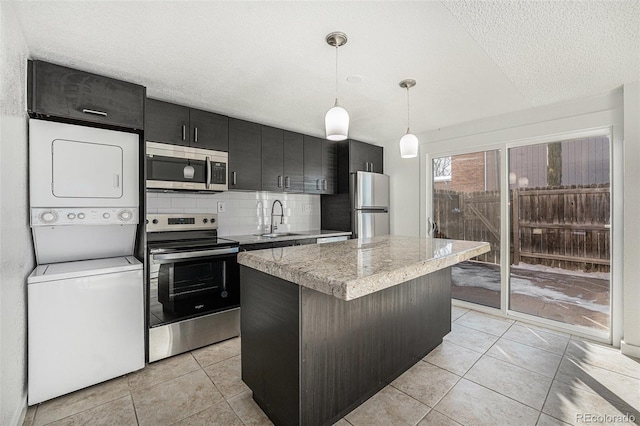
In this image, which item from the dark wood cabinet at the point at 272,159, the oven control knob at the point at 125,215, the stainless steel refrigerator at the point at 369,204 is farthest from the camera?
the stainless steel refrigerator at the point at 369,204

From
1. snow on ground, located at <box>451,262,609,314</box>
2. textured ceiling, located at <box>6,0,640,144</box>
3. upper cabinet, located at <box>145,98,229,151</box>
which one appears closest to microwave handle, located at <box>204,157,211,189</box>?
upper cabinet, located at <box>145,98,229,151</box>

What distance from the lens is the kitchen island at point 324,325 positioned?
1372 mm

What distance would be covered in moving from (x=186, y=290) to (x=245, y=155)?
1570 millimetres

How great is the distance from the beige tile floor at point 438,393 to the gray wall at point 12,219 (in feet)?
1.26

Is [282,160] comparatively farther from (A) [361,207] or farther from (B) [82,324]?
(B) [82,324]

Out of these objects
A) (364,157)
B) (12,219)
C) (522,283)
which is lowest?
(522,283)

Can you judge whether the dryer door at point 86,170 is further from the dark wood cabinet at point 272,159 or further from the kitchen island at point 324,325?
the dark wood cabinet at point 272,159

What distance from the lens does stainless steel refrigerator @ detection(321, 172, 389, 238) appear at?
4.10m

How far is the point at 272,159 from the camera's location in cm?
358

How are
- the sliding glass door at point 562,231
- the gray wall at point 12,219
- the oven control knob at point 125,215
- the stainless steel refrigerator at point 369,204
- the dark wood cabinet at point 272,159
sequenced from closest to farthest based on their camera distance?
the gray wall at point 12,219
the oven control knob at point 125,215
the sliding glass door at point 562,231
the dark wood cabinet at point 272,159
the stainless steel refrigerator at point 369,204

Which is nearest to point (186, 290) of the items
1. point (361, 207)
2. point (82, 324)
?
point (82, 324)

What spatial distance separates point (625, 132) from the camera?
256 centimetres

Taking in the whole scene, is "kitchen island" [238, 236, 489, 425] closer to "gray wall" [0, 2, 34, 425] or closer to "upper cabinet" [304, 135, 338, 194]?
"gray wall" [0, 2, 34, 425]

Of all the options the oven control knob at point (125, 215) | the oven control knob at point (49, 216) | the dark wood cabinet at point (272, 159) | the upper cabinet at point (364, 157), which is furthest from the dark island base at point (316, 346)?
the upper cabinet at point (364, 157)
